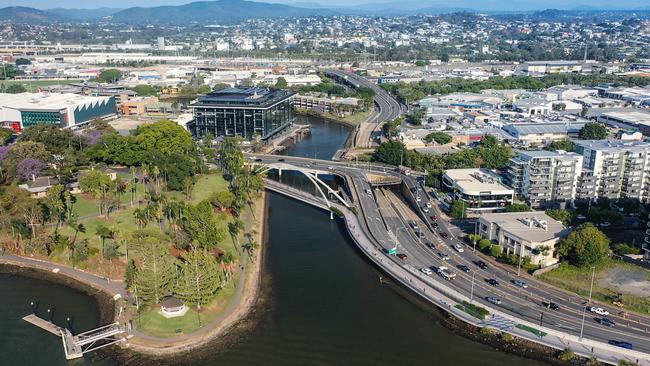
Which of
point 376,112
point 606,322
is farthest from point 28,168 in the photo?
point 376,112

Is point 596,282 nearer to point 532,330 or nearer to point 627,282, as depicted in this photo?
point 627,282

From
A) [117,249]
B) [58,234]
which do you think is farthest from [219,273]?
[58,234]

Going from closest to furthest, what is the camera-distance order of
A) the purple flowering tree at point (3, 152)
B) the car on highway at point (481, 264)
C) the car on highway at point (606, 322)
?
the car on highway at point (606, 322), the car on highway at point (481, 264), the purple flowering tree at point (3, 152)

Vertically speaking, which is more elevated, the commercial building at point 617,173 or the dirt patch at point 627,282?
the commercial building at point 617,173

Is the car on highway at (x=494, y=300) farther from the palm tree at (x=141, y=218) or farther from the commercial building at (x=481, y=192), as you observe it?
the palm tree at (x=141, y=218)

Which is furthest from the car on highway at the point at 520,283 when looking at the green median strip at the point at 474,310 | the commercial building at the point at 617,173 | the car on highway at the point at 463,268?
the commercial building at the point at 617,173

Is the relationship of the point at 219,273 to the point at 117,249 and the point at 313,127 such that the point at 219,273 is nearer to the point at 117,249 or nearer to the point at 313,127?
the point at 117,249
